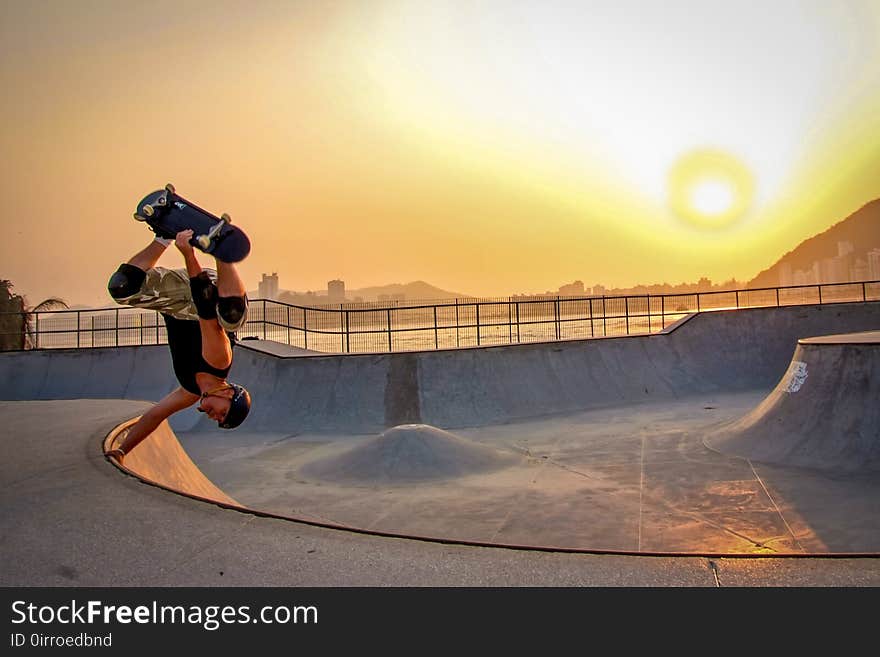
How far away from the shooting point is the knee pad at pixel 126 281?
4551mm

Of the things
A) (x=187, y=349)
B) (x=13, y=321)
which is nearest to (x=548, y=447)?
(x=187, y=349)

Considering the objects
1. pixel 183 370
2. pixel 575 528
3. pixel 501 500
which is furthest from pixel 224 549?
pixel 501 500

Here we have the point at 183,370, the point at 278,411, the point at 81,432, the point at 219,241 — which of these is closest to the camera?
the point at 219,241

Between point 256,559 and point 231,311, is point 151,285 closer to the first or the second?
point 231,311

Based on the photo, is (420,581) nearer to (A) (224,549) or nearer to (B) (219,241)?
(A) (224,549)

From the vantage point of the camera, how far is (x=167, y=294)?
189 inches

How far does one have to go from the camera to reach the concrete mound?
11.8m

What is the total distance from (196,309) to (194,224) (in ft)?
2.24

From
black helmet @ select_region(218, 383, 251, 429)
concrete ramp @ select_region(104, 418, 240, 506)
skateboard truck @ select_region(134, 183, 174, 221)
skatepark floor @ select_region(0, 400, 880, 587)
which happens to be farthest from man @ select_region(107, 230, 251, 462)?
concrete ramp @ select_region(104, 418, 240, 506)

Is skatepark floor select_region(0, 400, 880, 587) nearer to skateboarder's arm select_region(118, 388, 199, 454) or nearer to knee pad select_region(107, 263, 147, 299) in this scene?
skateboarder's arm select_region(118, 388, 199, 454)

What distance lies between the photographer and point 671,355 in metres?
21.3

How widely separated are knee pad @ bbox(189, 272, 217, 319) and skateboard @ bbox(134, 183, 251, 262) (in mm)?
310

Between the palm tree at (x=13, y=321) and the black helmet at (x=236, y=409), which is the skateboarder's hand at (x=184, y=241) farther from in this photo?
the palm tree at (x=13, y=321)

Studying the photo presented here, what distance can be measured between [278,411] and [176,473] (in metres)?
9.70
